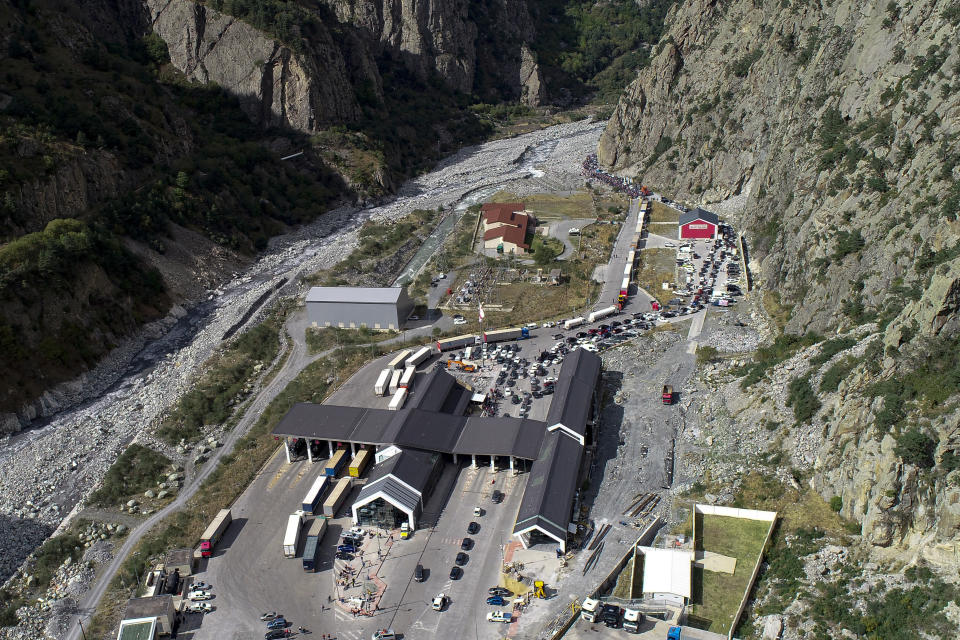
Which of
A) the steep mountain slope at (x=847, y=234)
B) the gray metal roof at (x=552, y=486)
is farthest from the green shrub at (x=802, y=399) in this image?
the gray metal roof at (x=552, y=486)

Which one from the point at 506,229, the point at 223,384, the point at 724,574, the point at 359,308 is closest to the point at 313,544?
the point at 724,574

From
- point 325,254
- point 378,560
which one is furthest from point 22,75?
point 378,560

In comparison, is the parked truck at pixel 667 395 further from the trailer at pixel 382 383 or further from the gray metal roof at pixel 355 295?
the gray metal roof at pixel 355 295

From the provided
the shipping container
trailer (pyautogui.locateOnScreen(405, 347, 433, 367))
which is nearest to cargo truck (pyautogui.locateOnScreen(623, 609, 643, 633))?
trailer (pyautogui.locateOnScreen(405, 347, 433, 367))

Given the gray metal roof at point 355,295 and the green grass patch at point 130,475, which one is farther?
the gray metal roof at point 355,295

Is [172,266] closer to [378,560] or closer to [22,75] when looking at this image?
[22,75]

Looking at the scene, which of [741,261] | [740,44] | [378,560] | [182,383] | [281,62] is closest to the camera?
[378,560]
